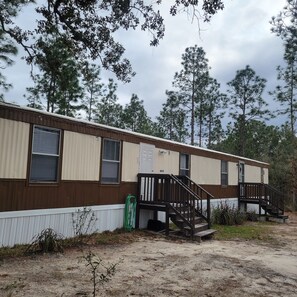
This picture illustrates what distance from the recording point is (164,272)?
17.6ft

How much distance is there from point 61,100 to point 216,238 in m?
15.4

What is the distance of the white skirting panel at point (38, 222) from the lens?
6468 mm

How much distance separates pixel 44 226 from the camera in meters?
7.25

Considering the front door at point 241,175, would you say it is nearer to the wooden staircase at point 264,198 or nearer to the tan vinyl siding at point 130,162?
the wooden staircase at point 264,198

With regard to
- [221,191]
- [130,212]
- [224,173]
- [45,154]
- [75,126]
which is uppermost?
[75,126]

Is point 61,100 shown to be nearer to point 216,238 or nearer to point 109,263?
point 216,238

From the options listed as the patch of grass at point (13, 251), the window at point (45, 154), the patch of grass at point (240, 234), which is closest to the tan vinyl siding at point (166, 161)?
the patch of grass at point (240, 234)

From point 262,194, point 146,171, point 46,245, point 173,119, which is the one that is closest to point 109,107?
point 173,119

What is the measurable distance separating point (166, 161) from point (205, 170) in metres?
3.14

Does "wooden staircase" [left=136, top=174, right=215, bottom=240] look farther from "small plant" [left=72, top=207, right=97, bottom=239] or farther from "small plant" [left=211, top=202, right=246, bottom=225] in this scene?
"small plant" [left=211, top=202, right=246, bottom=225]

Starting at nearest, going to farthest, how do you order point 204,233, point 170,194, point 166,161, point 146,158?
point 204,233 < point 170,194 < point 146,158 < point 166,161

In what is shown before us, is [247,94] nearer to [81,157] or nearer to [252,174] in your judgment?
[252,174]

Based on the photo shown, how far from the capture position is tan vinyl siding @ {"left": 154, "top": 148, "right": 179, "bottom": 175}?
10.9 m

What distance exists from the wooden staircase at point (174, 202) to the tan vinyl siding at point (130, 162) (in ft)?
0.93
